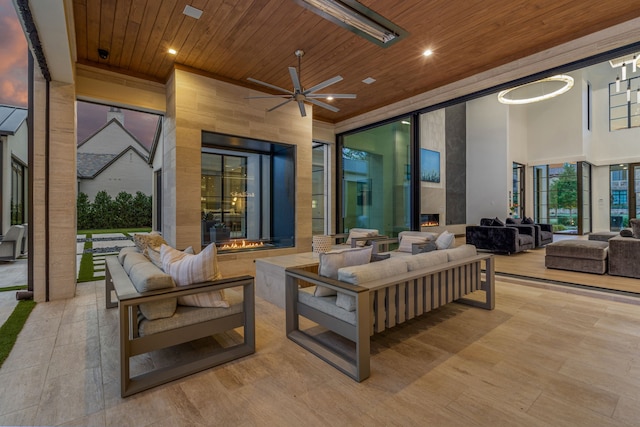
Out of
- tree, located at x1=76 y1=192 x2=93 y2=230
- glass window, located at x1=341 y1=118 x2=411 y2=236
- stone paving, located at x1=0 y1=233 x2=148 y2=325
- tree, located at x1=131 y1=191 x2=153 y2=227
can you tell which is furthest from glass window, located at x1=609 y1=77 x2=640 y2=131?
tree, located at x1=76 y1=192 x2=93 y2=230

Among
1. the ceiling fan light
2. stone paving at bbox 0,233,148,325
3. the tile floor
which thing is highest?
the ceiling fan light

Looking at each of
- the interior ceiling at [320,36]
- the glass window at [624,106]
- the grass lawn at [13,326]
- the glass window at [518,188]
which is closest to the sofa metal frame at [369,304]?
the grass lawn at [13,326]

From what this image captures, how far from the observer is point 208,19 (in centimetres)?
350

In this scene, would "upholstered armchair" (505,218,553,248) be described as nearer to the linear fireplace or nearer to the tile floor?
the linear fireplace

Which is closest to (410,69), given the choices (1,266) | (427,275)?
(427,275)

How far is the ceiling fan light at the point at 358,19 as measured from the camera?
2854mm

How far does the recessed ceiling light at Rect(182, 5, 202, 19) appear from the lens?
3.28 meters

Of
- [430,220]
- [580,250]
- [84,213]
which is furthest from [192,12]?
[84,213]

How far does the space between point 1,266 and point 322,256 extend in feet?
22.8

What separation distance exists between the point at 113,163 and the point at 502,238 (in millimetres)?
17118

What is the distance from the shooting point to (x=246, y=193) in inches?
236

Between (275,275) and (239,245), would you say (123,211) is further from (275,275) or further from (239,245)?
(275,275)

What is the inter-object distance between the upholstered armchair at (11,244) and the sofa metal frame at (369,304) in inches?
263

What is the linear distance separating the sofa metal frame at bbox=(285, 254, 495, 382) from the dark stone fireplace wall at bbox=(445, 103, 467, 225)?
777 cm
